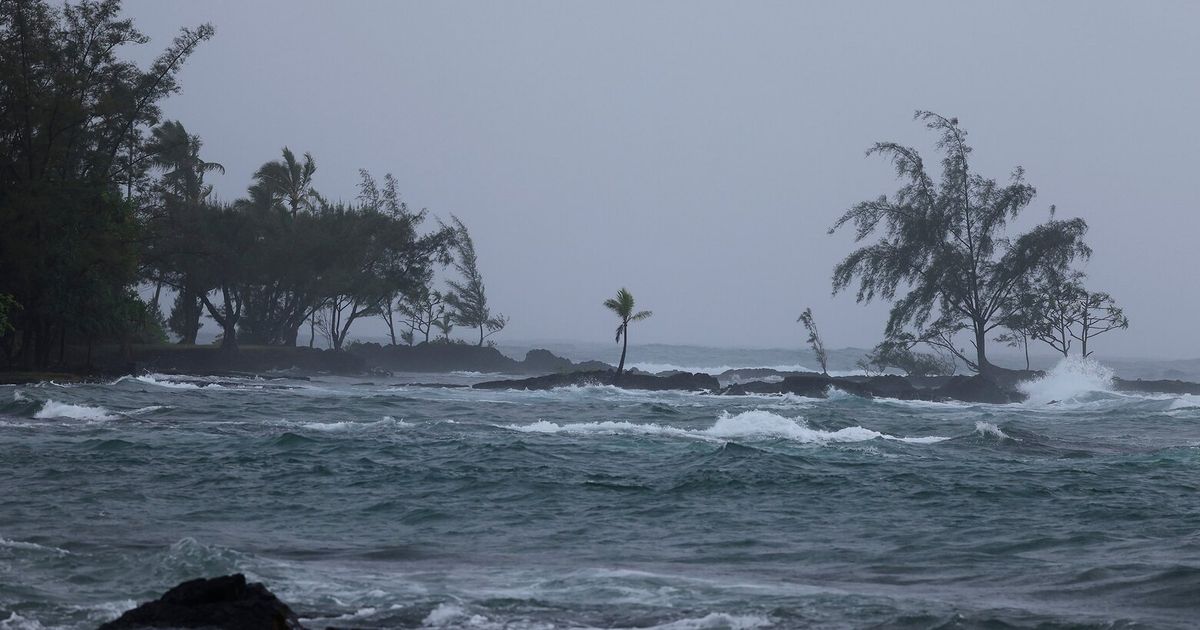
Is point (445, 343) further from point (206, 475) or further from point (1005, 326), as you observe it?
point (206, 475)

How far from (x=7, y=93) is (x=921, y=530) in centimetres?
3031

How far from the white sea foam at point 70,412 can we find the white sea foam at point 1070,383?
101 feet

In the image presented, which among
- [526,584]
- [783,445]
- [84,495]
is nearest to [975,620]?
[526,584]

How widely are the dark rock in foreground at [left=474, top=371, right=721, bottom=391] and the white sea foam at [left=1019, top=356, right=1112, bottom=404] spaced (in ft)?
38.8

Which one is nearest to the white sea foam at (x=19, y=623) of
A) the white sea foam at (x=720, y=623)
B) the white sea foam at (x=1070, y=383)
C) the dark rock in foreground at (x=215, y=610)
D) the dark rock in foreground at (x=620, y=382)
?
the dark rock in foreground at (x=215, y=610)

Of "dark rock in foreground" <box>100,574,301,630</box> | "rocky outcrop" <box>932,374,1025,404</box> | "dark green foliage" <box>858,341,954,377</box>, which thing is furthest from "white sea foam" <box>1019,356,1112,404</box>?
"dark rock in foreground" <box>100,574,301,630</box>

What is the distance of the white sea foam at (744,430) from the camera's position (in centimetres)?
2220

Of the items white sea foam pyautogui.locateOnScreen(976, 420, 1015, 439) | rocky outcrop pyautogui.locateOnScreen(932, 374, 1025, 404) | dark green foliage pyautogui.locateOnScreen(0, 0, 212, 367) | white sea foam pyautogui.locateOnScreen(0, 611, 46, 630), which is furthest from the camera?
rocky outcrop pyautogui.locateOnScreen(932, 374, 1025, 404)

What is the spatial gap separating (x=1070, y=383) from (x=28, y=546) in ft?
131

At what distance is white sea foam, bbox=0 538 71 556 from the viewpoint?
399 inches

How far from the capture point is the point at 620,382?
42156 millimetres

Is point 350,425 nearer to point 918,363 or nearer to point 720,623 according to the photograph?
point 720,623

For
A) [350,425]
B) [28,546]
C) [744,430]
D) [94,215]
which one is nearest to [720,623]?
[28,546]

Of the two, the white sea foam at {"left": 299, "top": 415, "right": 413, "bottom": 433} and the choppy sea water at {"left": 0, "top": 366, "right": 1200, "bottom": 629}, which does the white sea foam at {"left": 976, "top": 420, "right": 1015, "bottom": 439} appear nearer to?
the choppy sea water at {"left": 0, "top": 366, "right": 1200, "bottom": 629}
